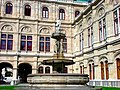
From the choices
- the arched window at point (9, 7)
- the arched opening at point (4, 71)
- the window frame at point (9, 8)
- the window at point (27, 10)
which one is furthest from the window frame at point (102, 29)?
the arched opening at point (4, 71)

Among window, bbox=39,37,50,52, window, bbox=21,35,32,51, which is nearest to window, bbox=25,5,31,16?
window, bbox=21,35,32,51

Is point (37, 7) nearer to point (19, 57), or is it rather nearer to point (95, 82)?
point (19, 57)

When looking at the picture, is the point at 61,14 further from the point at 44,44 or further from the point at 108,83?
the point at 108,83

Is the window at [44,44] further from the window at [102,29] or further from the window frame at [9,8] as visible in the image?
the window at [102,29]

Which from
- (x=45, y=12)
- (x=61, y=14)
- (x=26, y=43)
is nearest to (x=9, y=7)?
(x=45, y=12)

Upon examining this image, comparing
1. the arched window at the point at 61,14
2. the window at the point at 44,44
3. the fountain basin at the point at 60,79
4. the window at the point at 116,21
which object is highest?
the arched window at the point at 61,14

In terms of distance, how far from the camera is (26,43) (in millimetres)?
29203

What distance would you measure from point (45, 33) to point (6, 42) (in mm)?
5639

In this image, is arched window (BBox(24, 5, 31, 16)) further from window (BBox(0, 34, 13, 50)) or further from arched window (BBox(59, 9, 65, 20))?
arched window (BBox(59, 9, 65, 20))

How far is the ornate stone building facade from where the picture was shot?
23219 mm

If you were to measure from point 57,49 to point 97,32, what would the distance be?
9791 millimetres

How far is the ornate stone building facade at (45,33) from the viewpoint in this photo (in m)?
23.2

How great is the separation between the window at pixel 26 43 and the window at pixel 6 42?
1.52 m

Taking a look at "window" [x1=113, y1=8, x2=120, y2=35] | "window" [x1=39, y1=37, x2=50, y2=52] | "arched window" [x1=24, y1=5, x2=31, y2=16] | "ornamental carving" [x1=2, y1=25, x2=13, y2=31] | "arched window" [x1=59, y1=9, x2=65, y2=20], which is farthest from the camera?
"arched window" [x1=59, y1=9, x2=65, y2=20]
